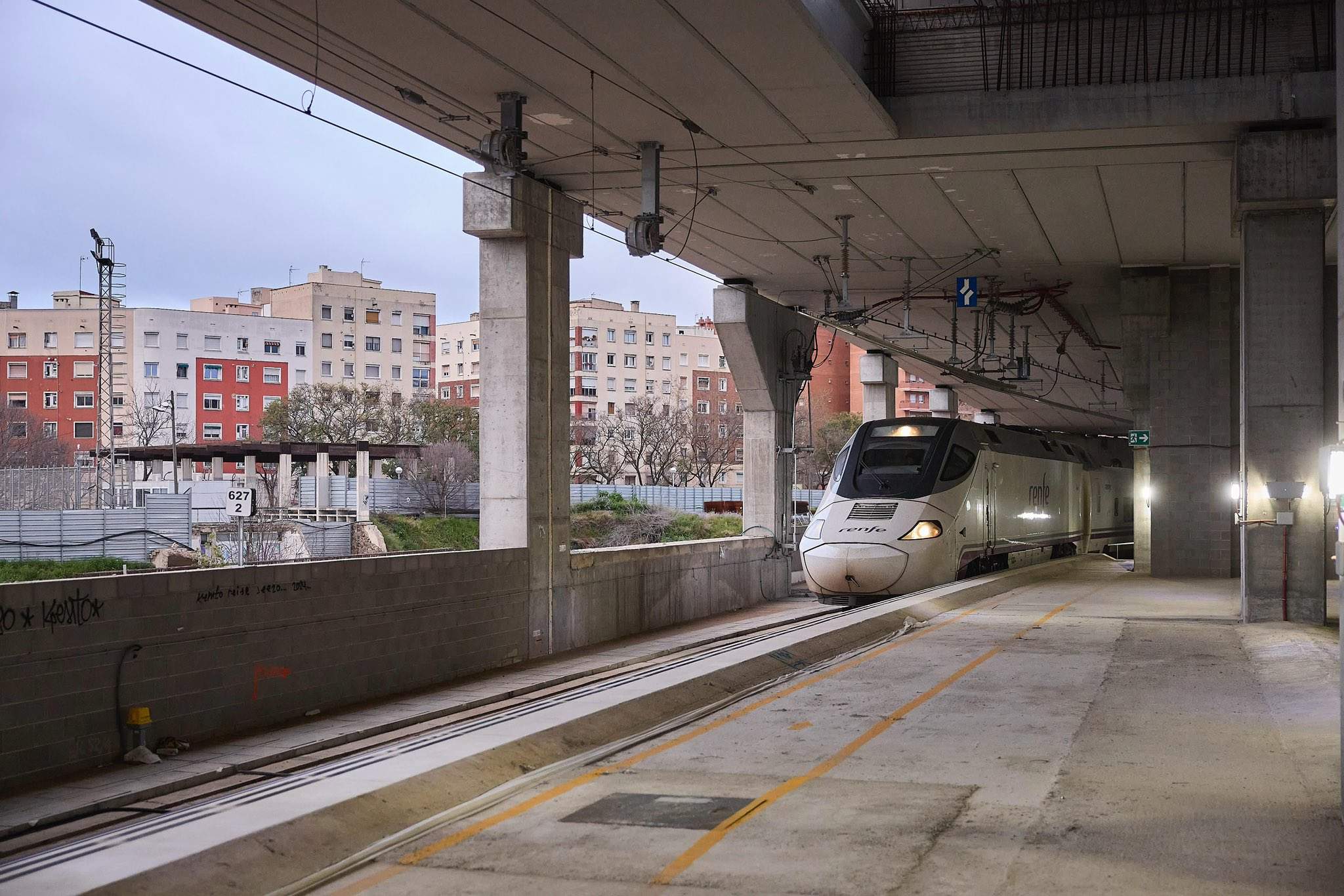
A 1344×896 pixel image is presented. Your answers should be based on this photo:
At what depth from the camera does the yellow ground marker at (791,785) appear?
6.76m

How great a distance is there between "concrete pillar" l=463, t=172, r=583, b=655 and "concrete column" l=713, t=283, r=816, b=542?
1142 centimetres

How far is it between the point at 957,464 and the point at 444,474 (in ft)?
154

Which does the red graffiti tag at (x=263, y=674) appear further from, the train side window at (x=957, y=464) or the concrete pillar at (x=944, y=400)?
the concrete pillar at (x=944, y=400)

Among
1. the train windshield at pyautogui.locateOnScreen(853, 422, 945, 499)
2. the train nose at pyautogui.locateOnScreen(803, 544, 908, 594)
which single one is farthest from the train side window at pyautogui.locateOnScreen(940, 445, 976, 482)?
the train nose at pyautogui.locateOnScreen(803, 544, 908, 594)

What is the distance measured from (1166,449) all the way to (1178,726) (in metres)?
18.2

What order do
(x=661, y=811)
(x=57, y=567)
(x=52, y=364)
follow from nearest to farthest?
1. (x=661, y=811)
2. (x=57, y=567)
3. (x=52, y=364)

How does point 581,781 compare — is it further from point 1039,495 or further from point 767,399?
point 1039,495

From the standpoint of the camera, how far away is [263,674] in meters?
12.7

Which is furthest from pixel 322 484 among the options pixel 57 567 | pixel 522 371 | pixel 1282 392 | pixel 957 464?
pixel 1282 392

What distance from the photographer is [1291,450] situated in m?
17.5

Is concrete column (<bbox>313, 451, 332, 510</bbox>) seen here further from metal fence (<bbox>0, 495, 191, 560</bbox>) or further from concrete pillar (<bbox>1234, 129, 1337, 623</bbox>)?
concrete pillar (<bbox>1234, 129, 1337, 623</bbox>)

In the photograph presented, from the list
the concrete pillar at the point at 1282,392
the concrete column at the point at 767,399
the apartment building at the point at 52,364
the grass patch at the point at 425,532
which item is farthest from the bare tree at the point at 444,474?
the concrete pillar at the point at 1282,392

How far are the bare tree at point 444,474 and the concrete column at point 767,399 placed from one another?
3398 centimetres

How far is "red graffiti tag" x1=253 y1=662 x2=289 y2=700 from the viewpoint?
41.1 feet
